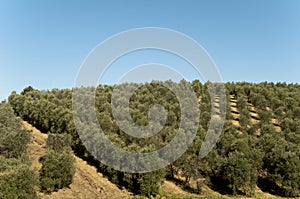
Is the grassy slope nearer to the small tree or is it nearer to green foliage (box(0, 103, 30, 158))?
the small tree

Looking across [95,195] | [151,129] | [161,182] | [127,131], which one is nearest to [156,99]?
[151,129]

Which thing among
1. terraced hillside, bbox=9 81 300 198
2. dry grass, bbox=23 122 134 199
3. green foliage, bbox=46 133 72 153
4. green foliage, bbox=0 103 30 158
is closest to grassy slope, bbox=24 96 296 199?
dry grass, bbox=23 122 134 199

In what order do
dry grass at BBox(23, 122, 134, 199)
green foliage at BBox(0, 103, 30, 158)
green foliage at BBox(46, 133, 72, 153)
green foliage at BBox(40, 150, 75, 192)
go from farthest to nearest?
1. green foliage at BBox(46, 133, 72, 153)
2. green foliage at BBox(0, 103, 30, 158)
3. dry grass at BBox(23, 122, 134, 199)
4. green foliage at BBox(40, 150, 75, 192)

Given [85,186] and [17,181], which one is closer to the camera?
[17,181]

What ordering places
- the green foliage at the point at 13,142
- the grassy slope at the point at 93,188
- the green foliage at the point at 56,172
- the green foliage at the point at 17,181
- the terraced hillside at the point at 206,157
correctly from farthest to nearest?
the terraced hillside at the point at 206,157
the green foliage at the point at 13,142
the grassy slope at the point at 93,188
the green foliage at the point at 56,172
the green foliage at the point at 17,181

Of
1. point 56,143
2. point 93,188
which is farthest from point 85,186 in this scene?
point 56,143

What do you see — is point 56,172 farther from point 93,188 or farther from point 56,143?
point 56,143

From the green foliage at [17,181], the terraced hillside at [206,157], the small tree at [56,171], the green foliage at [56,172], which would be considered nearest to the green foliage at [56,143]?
the terraced hillside at [206,157]

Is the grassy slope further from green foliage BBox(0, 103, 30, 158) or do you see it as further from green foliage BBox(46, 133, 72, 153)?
green foliage BBox(0, 103, 30, 158)

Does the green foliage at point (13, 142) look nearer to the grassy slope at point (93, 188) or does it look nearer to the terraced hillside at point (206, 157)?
the grassy slope at point (93, 188)

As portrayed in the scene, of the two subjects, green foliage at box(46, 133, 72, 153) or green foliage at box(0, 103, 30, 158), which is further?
green foliage at box(46, 133, 72, 153)

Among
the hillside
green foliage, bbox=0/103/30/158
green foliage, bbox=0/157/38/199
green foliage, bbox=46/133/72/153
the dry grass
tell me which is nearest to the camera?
green foliage, bbox=0/157/38/199

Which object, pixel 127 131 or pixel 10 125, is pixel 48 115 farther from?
pixel 127 131

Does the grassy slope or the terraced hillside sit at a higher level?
the terraced hillside
